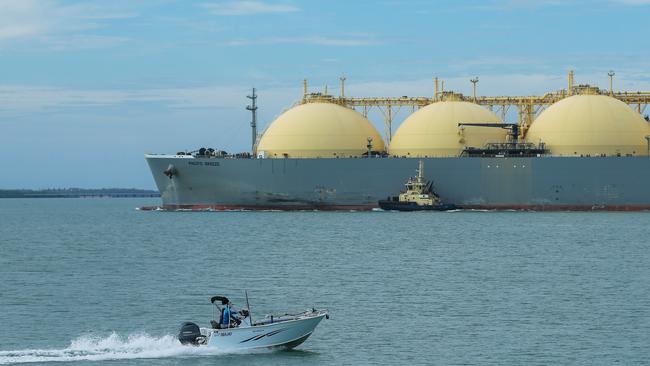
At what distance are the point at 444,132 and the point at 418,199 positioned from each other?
20.4 ft

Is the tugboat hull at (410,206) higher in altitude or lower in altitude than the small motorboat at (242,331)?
higher

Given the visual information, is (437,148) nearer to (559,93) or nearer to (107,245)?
(559,93)

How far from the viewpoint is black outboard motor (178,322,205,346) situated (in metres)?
30.9

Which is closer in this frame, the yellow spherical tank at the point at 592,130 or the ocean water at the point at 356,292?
the ocean water at the point at 356,292

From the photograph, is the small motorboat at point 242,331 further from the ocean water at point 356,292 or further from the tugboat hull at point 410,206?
the tugboat hull at point 410,206

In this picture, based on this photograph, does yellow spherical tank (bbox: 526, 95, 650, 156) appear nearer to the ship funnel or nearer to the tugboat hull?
the tugboat hull

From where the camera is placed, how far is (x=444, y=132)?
91188 mm

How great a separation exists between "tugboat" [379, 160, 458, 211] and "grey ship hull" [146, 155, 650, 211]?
1.92 feet

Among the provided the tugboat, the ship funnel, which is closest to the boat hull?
the tugboat

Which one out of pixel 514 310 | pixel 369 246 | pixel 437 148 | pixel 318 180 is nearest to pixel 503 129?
pixel 437 148

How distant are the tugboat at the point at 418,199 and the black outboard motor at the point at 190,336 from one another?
189 feet

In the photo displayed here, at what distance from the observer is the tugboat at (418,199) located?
8800 centimetres

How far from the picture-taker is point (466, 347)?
31484mm

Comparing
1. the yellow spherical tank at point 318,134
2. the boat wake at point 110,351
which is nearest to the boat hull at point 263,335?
the boat wake at point 110,351
